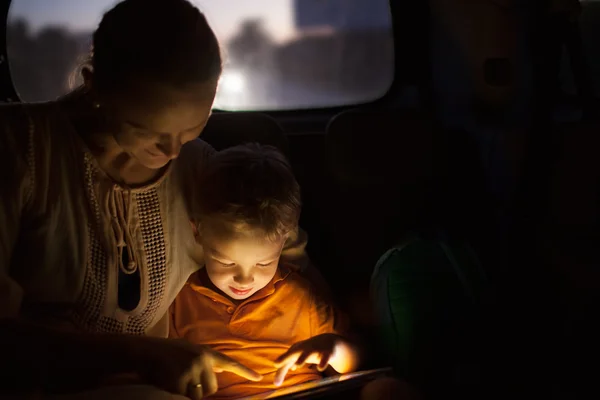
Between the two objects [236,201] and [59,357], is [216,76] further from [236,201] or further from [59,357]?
[59,357]

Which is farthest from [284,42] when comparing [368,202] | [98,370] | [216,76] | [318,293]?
[98,370]

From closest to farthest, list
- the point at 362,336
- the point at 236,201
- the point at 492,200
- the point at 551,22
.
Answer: the point at 236,201 → the point at 362,336 → the point at 551,22 → the point at 492,200

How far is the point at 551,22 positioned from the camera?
170cm

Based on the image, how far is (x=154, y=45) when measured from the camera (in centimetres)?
92

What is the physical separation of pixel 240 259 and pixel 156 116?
1.30 ft

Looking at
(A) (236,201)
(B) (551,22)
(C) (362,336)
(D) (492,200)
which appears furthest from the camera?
(D) (492,200)

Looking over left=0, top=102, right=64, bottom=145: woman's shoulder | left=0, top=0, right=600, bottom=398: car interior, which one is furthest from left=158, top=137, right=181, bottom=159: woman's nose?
left=0, top=0, right=600, bottom=398: car interior

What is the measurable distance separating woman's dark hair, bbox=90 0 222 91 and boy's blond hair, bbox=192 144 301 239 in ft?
0.90

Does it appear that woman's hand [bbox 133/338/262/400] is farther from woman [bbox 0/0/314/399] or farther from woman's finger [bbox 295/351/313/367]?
woman's finger [bbox 295/351/313/367]

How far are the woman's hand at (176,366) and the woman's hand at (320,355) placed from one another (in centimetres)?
23

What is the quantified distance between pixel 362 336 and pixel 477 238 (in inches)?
33.1

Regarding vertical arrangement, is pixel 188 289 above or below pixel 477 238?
above

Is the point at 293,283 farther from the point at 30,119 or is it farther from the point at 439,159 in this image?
the point at 439,159

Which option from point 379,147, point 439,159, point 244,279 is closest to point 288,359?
point 244,279
